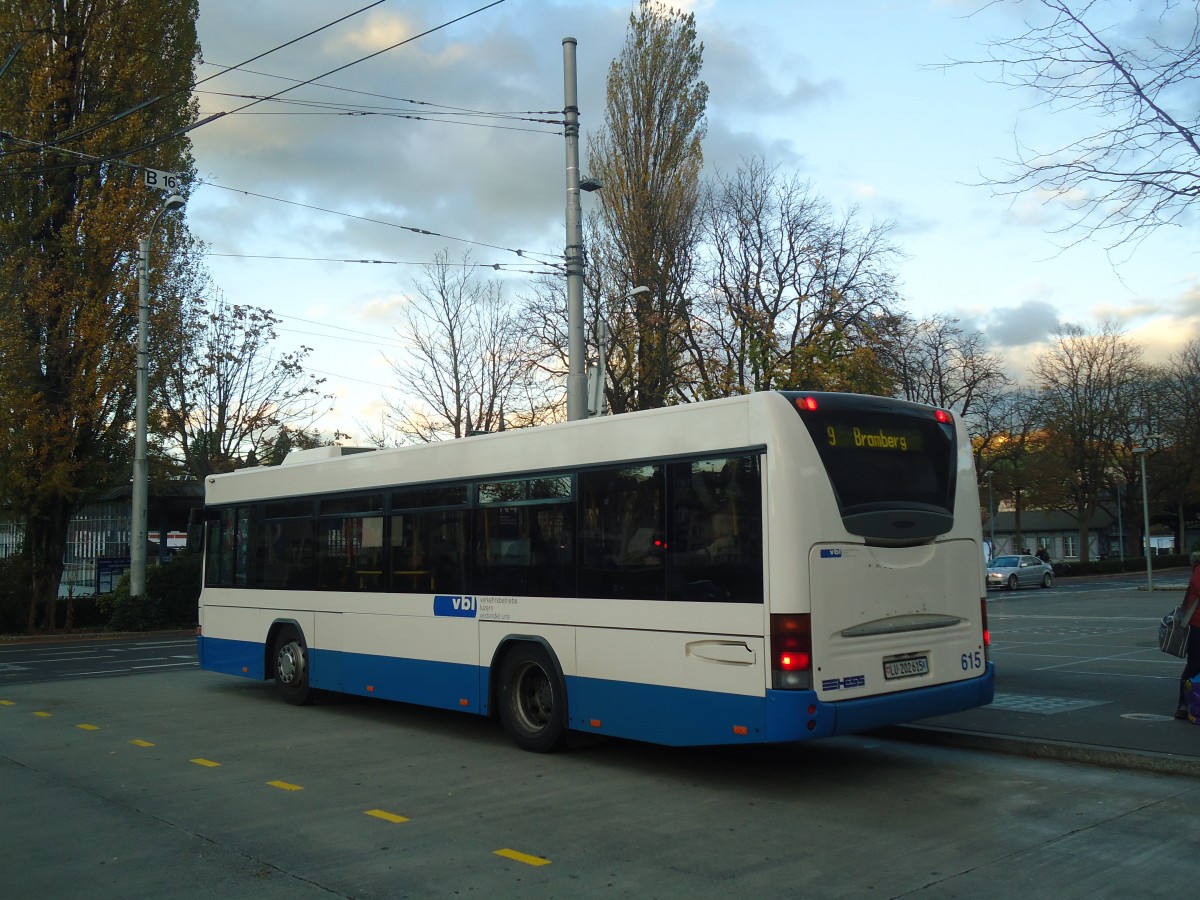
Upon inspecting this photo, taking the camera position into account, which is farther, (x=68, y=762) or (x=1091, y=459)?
(x=1091, y=459)

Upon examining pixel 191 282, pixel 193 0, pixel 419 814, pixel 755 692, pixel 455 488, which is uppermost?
pixel 193 0

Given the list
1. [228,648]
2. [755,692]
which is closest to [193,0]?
[228,648]

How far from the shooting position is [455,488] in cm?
1082

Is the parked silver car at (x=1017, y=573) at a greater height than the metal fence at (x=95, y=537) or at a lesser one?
lesser

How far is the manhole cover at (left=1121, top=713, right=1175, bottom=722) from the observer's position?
1009 centimetres

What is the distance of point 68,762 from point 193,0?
27.2 metres

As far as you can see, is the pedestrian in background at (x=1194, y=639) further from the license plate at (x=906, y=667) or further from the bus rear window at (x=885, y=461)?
the license plate at (x=906, y=667)

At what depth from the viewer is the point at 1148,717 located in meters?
10.3

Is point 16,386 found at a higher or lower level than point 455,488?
higher

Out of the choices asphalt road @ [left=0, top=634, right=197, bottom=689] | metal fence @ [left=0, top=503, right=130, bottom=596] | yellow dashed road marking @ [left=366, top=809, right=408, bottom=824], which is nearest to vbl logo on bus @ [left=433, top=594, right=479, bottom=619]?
yellow dashed road marking @ [left=366, top=809, right=408, bottom=824]

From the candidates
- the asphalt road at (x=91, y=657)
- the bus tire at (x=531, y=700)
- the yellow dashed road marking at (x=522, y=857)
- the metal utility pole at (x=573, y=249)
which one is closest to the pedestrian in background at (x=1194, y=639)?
the bus tire at (x=531, y=700)

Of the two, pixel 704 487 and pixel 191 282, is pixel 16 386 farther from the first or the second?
pixel 704 487

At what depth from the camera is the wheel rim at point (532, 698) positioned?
9734mm

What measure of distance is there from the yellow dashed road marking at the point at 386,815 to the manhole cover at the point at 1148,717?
7.09 meters
